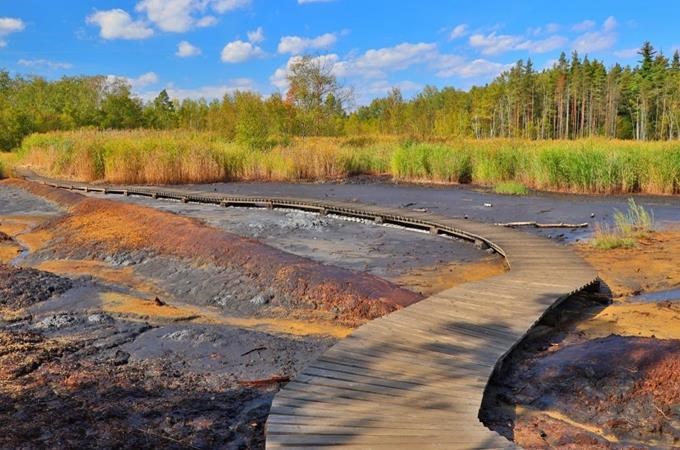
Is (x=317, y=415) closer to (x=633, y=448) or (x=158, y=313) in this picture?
(x=633, y=448)

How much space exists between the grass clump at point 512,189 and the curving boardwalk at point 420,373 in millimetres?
10685

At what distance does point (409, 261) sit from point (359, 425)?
6.21 m

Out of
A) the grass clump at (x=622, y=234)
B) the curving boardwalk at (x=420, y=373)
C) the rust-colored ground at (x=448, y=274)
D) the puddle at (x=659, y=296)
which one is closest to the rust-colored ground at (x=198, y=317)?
the curving boardwalk at (x=420, y=373)

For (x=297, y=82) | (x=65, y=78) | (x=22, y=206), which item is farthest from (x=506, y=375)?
(x=65, y=78)

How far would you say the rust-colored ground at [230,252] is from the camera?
664cm

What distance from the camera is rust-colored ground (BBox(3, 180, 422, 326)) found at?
664 cm

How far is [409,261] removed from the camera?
9391mm

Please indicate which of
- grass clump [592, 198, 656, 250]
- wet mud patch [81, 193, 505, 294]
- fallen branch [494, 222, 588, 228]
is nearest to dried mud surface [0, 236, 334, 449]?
wet mud patch [81, 193, 505, 294]

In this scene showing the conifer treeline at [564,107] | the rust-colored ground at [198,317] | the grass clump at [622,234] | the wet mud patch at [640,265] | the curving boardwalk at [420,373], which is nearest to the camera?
the curving boardwalk at [420,373]

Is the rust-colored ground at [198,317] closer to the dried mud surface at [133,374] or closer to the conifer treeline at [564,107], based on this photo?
the dried mud surface at [133,374]

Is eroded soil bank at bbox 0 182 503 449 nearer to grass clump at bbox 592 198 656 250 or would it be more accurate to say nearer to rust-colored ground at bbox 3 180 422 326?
rust-colored ground at bbox 3 180 422 326

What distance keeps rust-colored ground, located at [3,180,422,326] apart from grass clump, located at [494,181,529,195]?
10.5 meters

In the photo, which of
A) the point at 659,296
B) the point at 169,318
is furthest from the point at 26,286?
the point at 659,296

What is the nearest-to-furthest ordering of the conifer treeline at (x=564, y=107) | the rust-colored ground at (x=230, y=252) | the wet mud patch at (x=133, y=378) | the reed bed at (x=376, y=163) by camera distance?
the wet mud patch at (x=133, y=378)
the rust-colored ground at (x=230, y=252)
the reed bed at (x=376, y=163)
the conifer treeline at (x=564, y=107)
